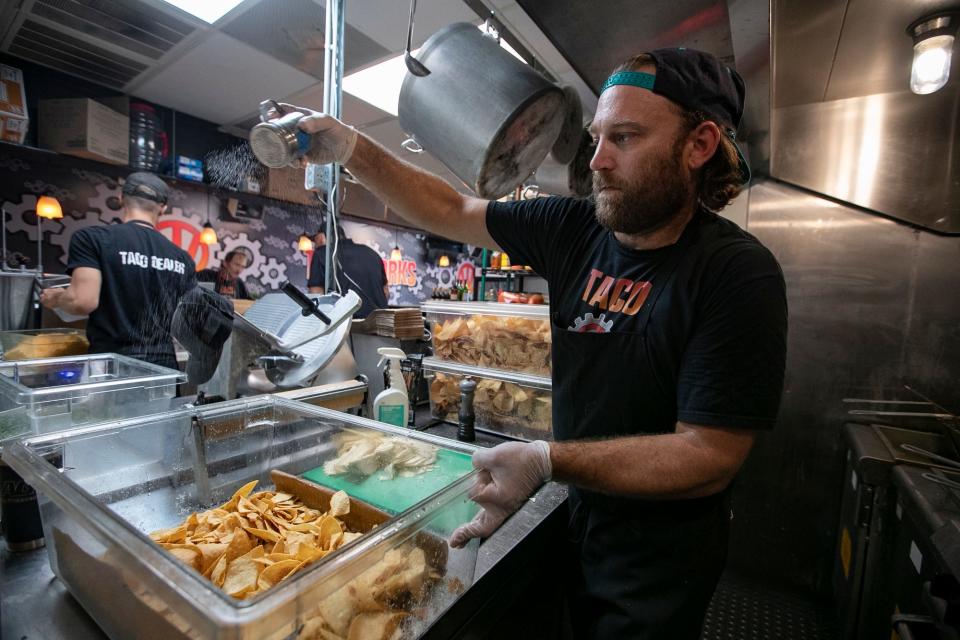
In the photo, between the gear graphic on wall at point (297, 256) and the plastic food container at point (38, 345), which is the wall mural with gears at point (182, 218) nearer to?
the gear graphic on wall at point (297, 256)

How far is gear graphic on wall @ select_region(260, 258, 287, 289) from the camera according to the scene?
5887mm

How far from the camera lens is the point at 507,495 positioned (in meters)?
0.74

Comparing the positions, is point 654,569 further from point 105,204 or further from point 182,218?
point 182,218

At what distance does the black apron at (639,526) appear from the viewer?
91 cm

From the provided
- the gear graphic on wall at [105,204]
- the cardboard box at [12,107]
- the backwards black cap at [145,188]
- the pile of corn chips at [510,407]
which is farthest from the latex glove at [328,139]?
the gear graphic on wall at [105,204]

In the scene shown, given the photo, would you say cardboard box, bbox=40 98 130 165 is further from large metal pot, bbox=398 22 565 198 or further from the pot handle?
large metal pot, bbox=398 22 565 198

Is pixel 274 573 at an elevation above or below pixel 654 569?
above

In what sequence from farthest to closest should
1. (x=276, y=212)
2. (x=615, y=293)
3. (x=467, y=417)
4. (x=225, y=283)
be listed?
(x=276, y=212) → (x=225, y=283) → (x=467, y=417) → (x=615, y=293)

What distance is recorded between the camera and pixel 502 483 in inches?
29.6

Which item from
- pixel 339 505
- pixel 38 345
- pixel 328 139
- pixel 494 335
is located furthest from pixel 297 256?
pixel 339 505

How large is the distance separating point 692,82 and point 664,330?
1.70ft

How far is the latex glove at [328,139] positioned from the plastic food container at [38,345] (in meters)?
1.59

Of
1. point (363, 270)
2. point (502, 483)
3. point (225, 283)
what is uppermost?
point (363, 270)

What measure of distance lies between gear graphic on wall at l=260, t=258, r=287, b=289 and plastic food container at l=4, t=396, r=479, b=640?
5246 millimetres
